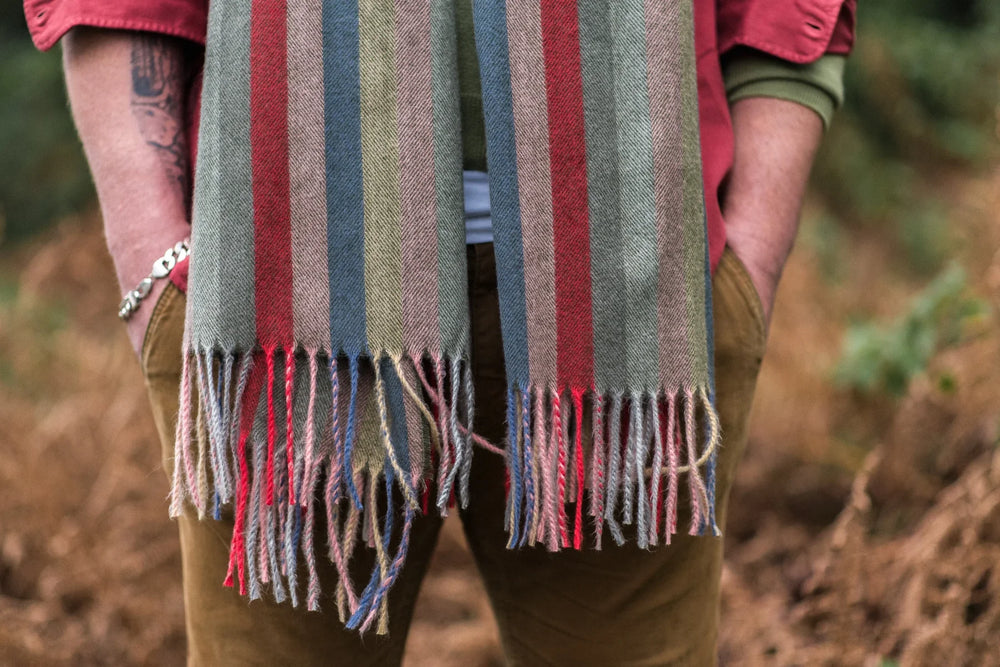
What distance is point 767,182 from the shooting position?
1.35m

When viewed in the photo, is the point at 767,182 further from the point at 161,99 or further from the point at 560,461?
the point at 161,99

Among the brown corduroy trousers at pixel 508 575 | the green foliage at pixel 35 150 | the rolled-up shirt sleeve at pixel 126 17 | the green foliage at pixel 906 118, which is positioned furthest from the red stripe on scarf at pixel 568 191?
the green foliage at pixel 35 150

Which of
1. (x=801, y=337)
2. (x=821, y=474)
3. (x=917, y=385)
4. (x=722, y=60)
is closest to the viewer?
(x=722, y=60)

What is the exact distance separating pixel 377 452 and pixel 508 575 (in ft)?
1.13

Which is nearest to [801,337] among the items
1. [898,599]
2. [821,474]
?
[821,474]

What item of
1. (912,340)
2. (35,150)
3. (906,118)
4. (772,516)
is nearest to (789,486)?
(772,516)

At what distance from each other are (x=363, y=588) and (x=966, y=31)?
6644mm

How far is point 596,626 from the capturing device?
135cm

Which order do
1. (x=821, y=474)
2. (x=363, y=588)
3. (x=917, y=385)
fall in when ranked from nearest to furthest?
(x=363, y=588) < (x=917, y=385) < (x=821, y=474)

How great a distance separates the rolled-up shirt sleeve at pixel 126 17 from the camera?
1.21m

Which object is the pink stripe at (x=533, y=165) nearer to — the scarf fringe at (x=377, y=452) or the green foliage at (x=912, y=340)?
the scarf fringe at (x=377, y=452)

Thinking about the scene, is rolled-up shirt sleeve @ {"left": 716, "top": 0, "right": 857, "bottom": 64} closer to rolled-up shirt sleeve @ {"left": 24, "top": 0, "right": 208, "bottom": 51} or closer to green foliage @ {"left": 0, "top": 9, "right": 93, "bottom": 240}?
rolled-up shirt sleeve @ {"left": 24, "top": 0, "right": 208, "bottom": 51}

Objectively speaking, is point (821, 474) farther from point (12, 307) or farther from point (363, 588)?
point (12, 307)

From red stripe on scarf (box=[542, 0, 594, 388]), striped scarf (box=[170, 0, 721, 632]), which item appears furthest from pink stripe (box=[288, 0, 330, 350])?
red stripe on scarf (box=[542, 0, 594, 388])
